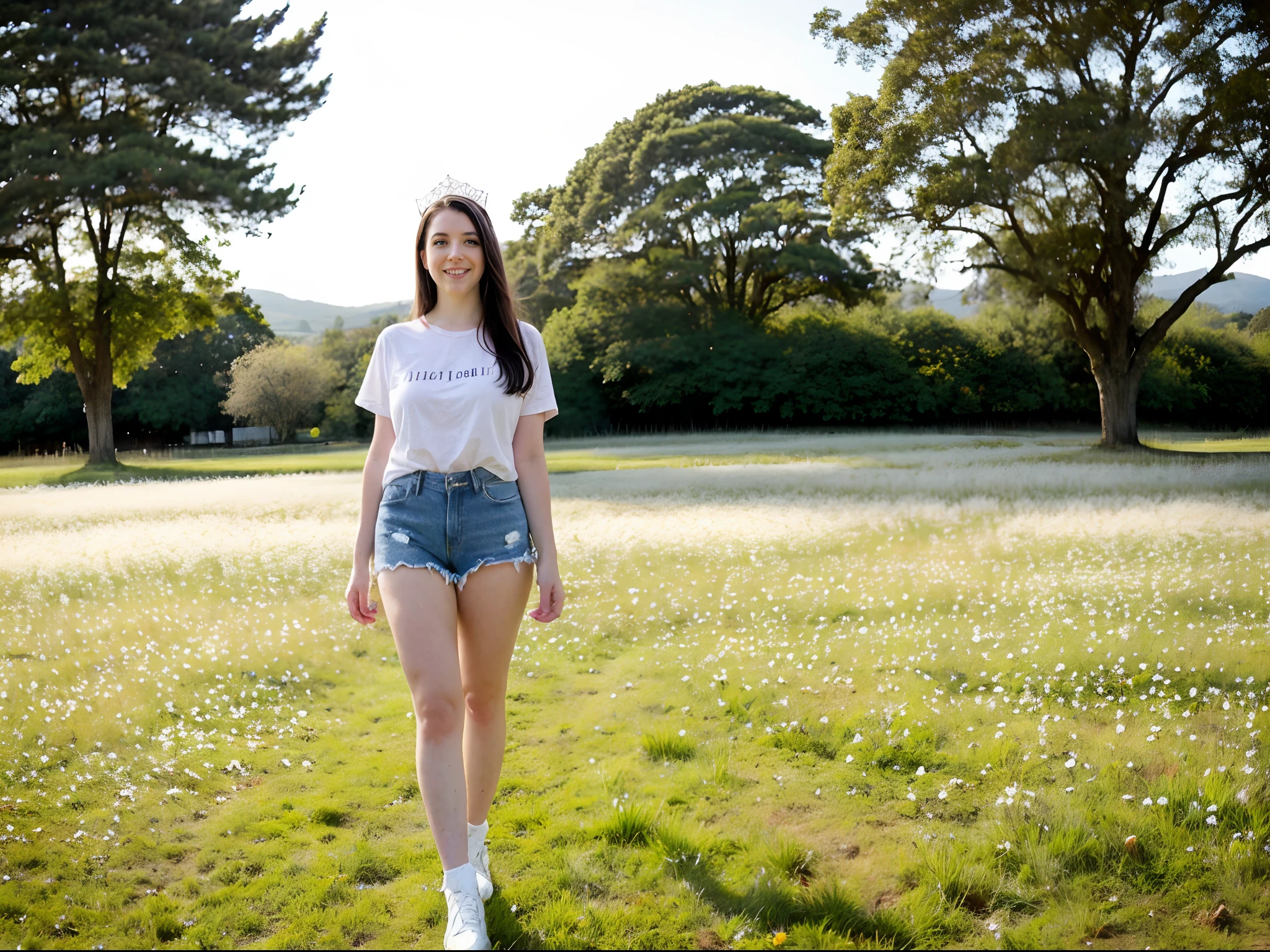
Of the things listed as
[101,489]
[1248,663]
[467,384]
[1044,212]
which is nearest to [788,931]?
[467,384]

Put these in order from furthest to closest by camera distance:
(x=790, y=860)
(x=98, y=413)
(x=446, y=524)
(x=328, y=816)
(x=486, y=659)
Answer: (x=98, y=413), (x=328, y=816), (x=790, y=860), (x=486, y=659), (x=446, y=524)

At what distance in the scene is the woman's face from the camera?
12.6 feet

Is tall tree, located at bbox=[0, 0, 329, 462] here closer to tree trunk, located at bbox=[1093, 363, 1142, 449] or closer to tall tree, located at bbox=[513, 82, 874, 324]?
tall tree, located at bbox=[513, 82, 874, 324]

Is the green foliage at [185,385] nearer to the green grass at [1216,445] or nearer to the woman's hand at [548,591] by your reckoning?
the green grass at [1216,445]

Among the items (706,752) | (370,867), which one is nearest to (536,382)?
(370,867)

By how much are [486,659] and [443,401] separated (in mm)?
1138

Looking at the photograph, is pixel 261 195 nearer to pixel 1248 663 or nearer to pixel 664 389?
pixel 664 389

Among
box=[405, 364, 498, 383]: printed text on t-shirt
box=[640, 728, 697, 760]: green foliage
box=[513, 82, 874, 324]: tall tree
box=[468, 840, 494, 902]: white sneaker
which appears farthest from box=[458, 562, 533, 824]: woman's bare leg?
box=[513, 82, 874, 324]: tall tree

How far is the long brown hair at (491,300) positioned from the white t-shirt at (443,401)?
4cm

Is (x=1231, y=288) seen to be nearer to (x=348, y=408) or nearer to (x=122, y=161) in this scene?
(x=122, y=161)

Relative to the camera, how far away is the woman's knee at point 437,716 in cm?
345

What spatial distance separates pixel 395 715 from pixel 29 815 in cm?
247

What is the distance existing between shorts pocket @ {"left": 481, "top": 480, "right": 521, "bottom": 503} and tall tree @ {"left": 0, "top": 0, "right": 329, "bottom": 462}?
28232 mm

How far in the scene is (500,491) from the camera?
3.66m
